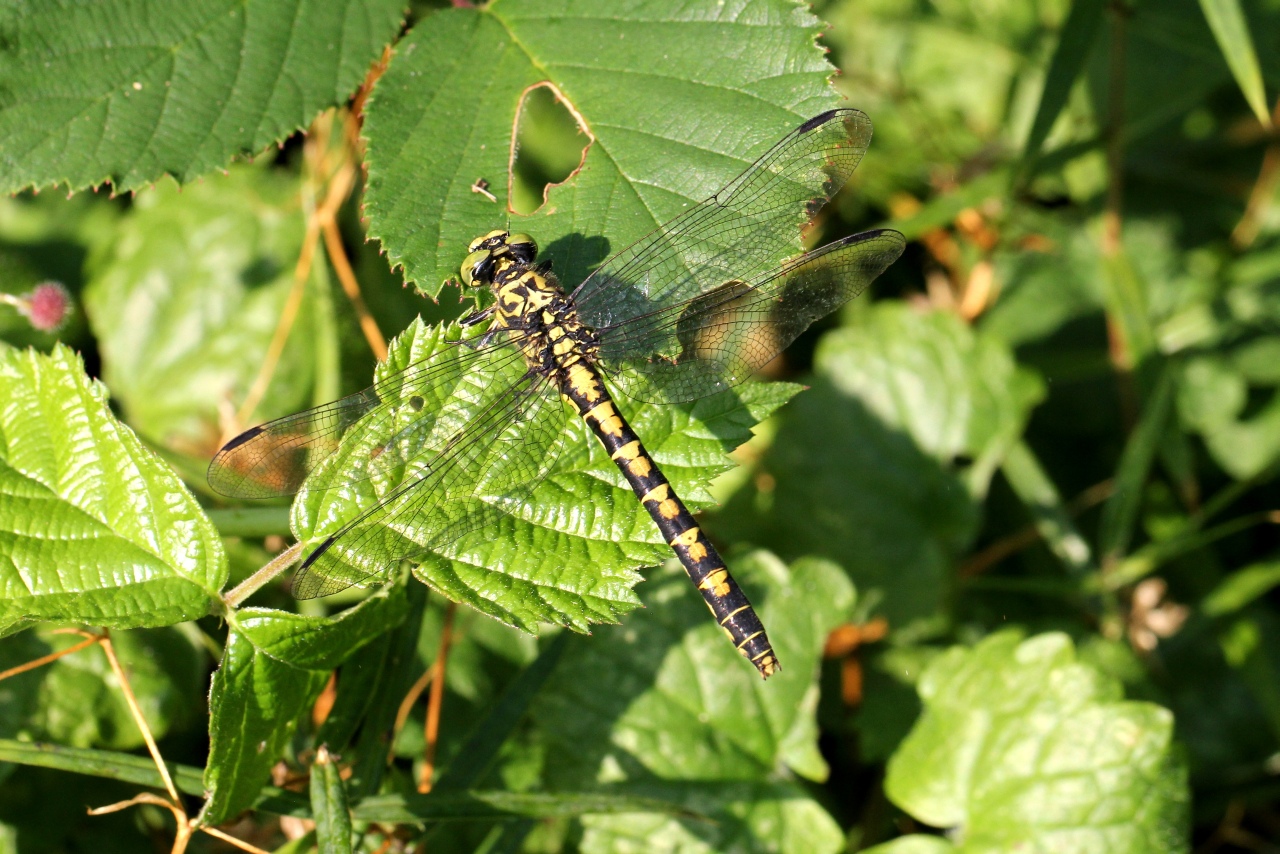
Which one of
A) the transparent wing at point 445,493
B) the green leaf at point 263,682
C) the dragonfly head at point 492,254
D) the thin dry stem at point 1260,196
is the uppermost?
the dragonfly head at point 492,254

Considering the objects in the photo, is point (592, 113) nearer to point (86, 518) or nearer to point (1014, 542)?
point (86, 518)

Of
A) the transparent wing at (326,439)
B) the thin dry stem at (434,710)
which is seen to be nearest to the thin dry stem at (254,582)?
the transparent wing at (326,439)

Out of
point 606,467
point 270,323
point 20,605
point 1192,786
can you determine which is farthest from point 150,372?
point 1192,786

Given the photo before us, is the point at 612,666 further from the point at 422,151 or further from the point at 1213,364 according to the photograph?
the point at 1213,364

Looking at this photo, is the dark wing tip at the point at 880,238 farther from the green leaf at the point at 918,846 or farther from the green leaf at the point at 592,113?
the green leaf at the point at 918,846

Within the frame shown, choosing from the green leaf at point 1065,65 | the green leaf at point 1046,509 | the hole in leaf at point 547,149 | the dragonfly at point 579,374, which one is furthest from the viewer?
the hole in leaf at point 547,149

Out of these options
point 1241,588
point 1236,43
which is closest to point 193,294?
point 1236,43

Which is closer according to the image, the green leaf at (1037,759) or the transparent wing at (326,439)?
the transparent wing at (326,439)

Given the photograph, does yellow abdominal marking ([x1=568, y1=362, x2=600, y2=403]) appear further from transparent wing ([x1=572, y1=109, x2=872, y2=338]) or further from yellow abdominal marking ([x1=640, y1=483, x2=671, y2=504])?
yellow abdominal marking ([x1=640, y1=483, x2=671, y2=504])
